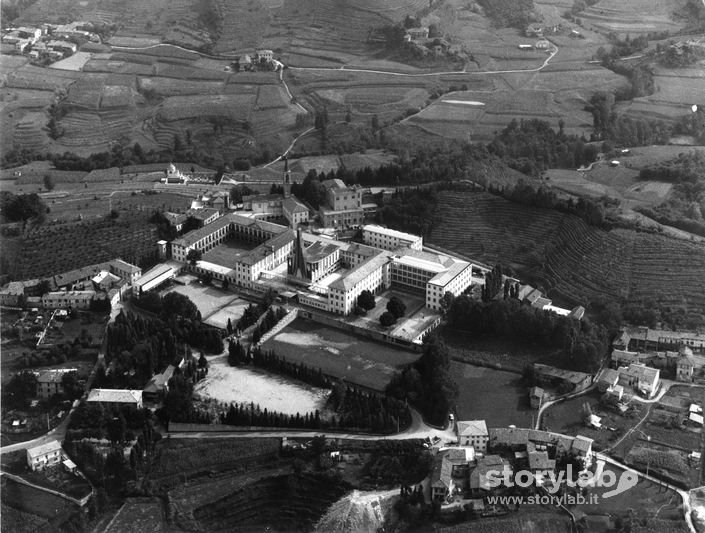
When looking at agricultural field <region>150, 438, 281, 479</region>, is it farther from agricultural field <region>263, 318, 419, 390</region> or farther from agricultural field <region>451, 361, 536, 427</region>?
agricultural field <region>451, 361, 536, 427</region>

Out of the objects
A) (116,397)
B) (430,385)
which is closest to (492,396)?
(430,385)

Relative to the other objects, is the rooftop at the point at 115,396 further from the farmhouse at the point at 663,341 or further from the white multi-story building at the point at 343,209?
the farmhouse at the point at 663,341

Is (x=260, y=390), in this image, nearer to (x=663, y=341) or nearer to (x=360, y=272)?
(x=360, y=272)

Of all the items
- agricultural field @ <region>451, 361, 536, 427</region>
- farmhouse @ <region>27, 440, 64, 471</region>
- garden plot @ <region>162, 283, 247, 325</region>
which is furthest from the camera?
garden plot @ <region>162, 283, 247, 325</region>

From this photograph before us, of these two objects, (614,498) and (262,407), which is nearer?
(614,498)

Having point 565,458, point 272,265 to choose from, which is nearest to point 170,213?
point 272,265

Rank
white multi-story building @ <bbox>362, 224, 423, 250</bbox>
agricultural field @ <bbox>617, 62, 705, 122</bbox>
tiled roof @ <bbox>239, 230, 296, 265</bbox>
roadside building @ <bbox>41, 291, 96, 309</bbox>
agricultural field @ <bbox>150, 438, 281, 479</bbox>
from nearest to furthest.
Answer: agricultural field @ <bbox>150, 438, 281, 479</bbox>, roadside building @ <bbox>41, 291, 96, 309</bbox>, tiled roof @ <bbox>239, 230, 296, 265</bbox>, white multi-story building @ <bbox>362, 224, 423, 250</bbox>, agricultural field @ <bbox>617, 62, 705, 122</bbox>

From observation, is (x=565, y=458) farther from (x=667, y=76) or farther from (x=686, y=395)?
(x=667, y=76)

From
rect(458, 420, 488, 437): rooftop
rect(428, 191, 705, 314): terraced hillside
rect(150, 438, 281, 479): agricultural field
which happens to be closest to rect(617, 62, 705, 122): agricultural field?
rect(428, 191, 705, 314): terraced hillside
